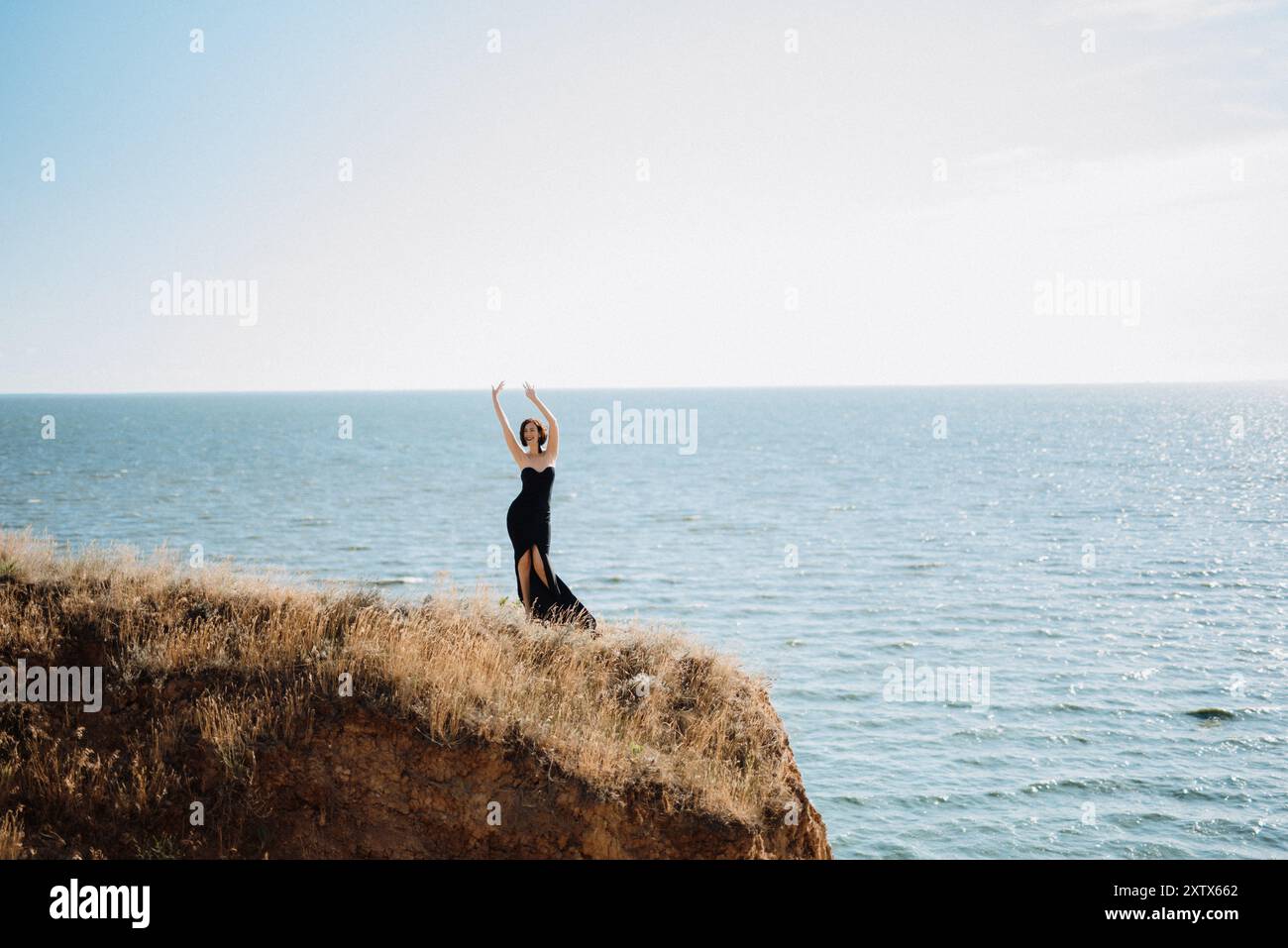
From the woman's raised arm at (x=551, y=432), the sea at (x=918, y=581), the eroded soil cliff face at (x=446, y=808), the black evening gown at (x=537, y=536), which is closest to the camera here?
the eroded soil cliff face at (x=446, y=808)

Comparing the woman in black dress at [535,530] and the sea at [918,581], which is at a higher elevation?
the woman in black dress at [535,530]

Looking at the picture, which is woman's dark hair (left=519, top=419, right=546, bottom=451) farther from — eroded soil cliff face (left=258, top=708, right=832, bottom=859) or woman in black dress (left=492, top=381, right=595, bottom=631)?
eroded soil cliff face (left=258, top=708, right=832, bottom=859)

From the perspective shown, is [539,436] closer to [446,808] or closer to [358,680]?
[358,680]

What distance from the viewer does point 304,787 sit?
898cm

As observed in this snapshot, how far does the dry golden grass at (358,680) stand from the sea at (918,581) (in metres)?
1.84

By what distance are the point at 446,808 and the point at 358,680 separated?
154 centimetres

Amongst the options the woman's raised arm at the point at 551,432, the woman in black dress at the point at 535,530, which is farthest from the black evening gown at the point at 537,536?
the woman's raised arm at the point at 551,432

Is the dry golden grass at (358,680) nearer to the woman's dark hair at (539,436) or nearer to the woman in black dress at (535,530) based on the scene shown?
the woman in black dress at (535,530)

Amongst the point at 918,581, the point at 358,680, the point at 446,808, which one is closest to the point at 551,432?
the point at 358,680

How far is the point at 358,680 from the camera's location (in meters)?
9.64

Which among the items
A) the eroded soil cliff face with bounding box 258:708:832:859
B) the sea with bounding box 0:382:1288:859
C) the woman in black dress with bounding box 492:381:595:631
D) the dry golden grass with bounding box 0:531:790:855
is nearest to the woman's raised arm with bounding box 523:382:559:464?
the woman in black dress with bounding box 492:381:595:631

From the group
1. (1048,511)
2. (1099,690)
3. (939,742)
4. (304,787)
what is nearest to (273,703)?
(304,787)

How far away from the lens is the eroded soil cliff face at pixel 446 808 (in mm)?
8891
